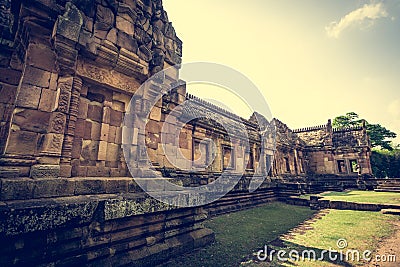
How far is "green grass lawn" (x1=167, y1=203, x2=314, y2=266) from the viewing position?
3860mm

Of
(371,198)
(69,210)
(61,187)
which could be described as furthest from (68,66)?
(371,198)

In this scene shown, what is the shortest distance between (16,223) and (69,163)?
1.25 m

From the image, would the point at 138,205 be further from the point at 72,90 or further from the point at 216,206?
the point at 216,206

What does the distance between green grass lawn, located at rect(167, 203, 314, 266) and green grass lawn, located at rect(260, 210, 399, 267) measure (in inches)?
16.8

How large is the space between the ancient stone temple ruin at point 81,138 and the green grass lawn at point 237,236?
0.33 m

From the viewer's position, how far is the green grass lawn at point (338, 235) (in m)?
4.03

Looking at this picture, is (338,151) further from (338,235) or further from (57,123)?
(57,123)

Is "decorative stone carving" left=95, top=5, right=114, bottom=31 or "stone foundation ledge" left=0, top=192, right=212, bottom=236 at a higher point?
"decorative stone carving" left=95, top=5, right=114, bottom=31

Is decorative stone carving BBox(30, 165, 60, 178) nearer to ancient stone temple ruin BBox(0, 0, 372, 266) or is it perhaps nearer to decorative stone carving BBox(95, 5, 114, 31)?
ancient stone temple ruin BBox(0, 0, 372, 266)

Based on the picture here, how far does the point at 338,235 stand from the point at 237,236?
2.73 metres

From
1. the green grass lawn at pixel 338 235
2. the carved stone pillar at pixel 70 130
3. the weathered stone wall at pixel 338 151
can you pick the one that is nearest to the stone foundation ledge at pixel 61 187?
the carved stone pillar at pixel 70 130

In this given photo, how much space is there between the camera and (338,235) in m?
5.54

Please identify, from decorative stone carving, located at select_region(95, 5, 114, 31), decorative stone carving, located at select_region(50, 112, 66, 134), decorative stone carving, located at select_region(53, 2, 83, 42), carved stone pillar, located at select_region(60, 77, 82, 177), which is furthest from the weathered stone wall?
decorative stone carving, located at select_region(53, 2, 83, 42)

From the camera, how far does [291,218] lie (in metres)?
7.86
